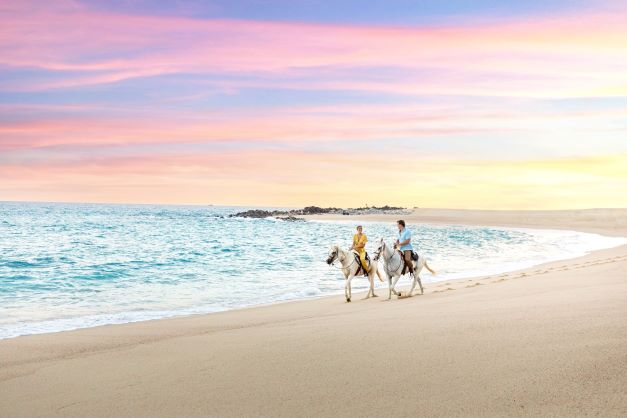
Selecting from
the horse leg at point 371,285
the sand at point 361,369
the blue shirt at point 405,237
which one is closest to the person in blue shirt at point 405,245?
the blue shirt at point 405,237

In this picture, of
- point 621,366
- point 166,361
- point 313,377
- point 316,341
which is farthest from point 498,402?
point 166,361

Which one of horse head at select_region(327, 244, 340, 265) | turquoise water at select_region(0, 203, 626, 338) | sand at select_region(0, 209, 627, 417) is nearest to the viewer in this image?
sand at select_region(0, 209, 627, 417)

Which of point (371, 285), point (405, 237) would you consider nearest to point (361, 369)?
point (405, 237)

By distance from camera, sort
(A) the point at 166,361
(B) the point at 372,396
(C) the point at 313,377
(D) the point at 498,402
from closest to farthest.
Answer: (D) the point at 498,402 < (B) the point at 372,396 < (C) the point at 313,377 < (A) the point at 166,361

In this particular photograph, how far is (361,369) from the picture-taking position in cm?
582

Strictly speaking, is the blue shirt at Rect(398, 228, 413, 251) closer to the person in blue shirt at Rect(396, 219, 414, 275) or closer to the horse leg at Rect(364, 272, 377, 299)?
the person in blue shirt at Rect(396, 219, 414, 275)

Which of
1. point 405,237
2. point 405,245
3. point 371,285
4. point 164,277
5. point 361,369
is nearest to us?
point 361,369

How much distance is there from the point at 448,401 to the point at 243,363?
2.76 m

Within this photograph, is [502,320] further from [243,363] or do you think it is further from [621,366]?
[243,363]

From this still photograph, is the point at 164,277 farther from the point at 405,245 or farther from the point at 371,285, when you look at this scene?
the point at 405,245

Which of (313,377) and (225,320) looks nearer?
(313,377)

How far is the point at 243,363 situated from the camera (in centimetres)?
651

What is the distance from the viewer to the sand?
4.79 meters

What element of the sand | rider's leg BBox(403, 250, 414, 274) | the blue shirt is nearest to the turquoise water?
rider's leg BBox(403, 250, 414, 274)
